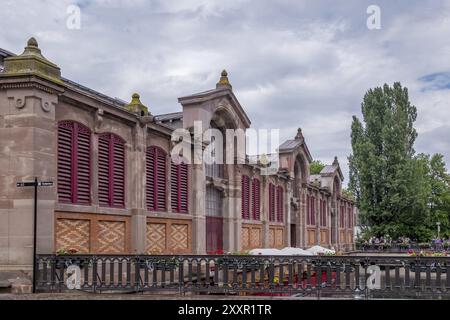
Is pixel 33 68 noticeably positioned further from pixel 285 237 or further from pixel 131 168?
pixel 285 237

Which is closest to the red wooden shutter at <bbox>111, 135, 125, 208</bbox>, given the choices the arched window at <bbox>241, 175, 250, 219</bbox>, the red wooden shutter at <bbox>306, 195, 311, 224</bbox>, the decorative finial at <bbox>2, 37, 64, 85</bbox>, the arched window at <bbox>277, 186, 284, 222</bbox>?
the decorative finial at <bbox>2, 37, 64, 85</bbox>

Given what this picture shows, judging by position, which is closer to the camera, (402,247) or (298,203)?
(298,203)

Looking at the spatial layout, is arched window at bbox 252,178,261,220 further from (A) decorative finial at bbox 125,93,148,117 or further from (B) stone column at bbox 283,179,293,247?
(A) decorative finial at bbox 125,93,148,117

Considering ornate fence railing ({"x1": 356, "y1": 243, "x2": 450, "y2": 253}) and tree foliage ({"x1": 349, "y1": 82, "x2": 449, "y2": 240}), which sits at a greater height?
tree foliage ({"x1": 349, "y1": 82, "x2": 449, "y2": 240})

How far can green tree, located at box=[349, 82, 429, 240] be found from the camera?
52.5 meters

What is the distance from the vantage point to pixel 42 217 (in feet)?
49.0

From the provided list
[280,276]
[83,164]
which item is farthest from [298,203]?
[280,276]

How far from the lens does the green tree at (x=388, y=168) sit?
52.5m

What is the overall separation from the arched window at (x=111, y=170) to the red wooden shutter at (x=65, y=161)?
5.18ft

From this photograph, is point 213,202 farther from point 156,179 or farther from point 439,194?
point 439,194

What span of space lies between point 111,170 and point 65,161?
8.02ft

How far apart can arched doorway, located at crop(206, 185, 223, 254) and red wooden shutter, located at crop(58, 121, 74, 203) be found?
1102cm

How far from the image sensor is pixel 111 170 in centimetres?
1886

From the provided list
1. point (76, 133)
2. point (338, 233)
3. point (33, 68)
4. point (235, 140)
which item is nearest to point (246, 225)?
point (235, 140)
